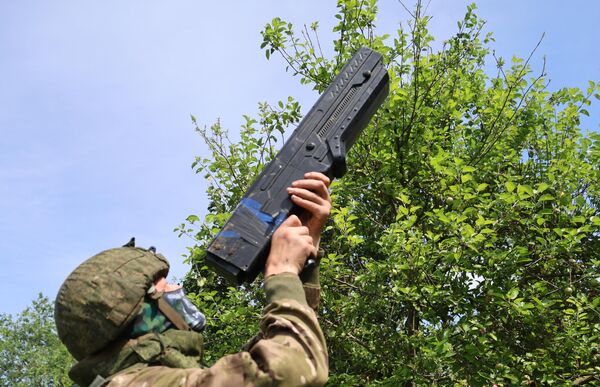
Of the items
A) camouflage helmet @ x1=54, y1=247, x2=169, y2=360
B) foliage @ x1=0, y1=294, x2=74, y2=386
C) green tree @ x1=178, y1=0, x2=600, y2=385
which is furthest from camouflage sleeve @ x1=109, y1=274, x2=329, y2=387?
foliage @ x1=0, y1=294, x2=74, y2=386

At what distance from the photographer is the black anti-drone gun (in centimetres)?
241

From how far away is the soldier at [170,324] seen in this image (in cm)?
177

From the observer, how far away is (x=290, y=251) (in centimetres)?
212

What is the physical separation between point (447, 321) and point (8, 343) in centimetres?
3505

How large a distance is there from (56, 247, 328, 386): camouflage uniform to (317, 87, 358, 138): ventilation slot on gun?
0.98 m

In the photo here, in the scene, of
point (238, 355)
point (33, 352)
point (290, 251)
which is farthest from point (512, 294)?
point (33, 352)

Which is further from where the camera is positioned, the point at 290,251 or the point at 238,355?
the point at 290,251

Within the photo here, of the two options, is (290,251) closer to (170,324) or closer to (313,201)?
(313,201)

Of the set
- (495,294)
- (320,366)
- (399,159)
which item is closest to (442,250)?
(495,294)

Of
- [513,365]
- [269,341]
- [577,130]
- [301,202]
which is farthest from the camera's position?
[577,130]

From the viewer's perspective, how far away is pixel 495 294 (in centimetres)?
586

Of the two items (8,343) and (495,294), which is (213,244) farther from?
(8,343)

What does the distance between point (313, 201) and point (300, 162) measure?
48 centimetres

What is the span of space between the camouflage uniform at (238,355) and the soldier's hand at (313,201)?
20 centimetres
